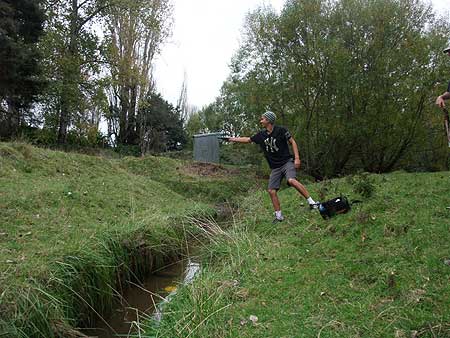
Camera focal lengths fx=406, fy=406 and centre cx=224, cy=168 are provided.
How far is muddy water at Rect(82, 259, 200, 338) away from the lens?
438cm

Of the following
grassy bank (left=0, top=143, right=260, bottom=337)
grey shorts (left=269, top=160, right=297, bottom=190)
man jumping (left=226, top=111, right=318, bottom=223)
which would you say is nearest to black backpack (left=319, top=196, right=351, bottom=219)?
man jumping (left=226, top=111, right=318, bottom=223)

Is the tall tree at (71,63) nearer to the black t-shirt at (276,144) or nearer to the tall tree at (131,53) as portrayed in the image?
the tall tree at (131,53)

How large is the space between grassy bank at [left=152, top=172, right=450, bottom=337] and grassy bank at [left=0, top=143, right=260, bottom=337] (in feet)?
3.62

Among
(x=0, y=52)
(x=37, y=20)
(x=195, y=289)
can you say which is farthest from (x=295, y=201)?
(x=37, y=20)

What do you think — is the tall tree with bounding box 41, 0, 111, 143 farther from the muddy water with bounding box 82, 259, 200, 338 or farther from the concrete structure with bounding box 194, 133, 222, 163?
the muddy water with bounding box 82, 259, 200, 338

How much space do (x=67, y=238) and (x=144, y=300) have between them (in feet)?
4.53

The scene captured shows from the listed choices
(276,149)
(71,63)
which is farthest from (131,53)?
(276,149)

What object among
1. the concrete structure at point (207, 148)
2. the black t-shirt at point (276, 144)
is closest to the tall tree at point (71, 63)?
the concrete structure at point (207, 148)

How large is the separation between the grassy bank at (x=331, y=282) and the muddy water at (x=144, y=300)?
48 centimetres

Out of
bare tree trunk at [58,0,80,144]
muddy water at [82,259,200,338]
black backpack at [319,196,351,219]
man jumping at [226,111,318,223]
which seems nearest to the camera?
muddy water at [82,259,200,338]

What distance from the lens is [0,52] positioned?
1325cm

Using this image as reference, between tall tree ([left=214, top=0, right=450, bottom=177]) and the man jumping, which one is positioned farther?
tall tree ([left=214, top=0, right=450, bottom=177])

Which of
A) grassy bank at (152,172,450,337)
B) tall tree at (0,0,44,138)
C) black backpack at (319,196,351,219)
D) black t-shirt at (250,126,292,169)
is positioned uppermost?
tall tree at (0,0,44,138)

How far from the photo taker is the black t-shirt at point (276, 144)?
270 inches
